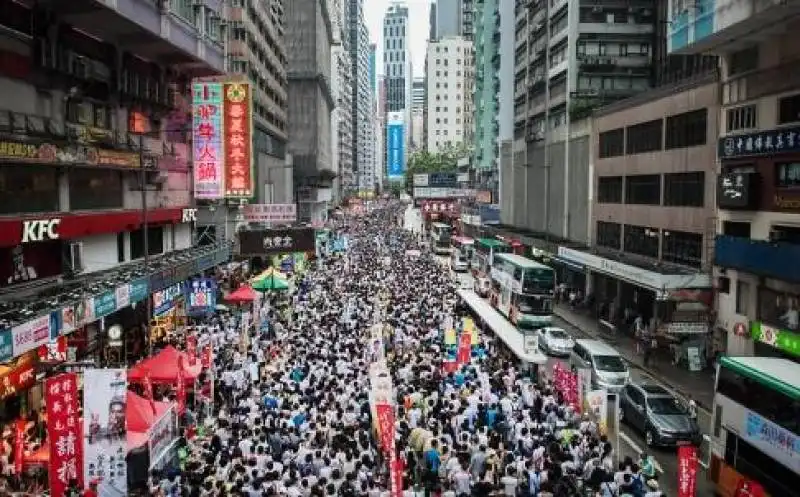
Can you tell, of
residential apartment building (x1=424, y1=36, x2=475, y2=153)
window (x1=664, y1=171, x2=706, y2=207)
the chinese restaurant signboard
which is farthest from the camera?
residential apartment building (x1=424, y1=36, x2=475, y2=153)

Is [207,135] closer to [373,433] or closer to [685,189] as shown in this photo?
[685,189]

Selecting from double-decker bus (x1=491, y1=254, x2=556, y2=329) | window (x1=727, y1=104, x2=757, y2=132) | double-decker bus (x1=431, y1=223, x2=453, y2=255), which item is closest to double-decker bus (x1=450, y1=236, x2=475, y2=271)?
double-decker bus (x1=431, y1=223, x2=453, y2=255)

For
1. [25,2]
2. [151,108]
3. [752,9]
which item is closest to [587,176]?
[752,9]

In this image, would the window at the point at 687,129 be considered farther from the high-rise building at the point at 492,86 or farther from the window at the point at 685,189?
the high-rise building at the point at 492,86

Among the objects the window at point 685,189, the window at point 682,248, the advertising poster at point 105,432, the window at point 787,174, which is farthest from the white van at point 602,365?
the advertising poster at point 105,432

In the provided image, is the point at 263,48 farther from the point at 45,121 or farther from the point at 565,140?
the point at 45,121

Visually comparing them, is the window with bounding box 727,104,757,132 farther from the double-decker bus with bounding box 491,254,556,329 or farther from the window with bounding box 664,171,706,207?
the double-decker bus with bounding box 491,254,556,329
